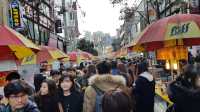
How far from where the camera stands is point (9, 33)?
9.15 metres

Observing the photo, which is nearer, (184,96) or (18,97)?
(18,97)

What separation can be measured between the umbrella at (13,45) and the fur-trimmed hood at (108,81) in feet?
7.44

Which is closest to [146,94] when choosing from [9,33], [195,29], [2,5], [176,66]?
[195,29]

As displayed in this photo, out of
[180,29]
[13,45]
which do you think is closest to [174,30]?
[180,29]

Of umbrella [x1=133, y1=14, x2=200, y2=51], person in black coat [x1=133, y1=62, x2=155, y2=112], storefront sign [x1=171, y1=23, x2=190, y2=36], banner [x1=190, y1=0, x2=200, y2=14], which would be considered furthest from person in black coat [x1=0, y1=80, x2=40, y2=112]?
banner [x1=190, y1=0, x2=200, y2=14]

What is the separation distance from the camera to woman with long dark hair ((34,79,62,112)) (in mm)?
8359

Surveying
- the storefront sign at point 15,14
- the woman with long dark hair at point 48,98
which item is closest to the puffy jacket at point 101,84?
the woman with long dark hair at point 48,98

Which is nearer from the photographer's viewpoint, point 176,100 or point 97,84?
point 176,100

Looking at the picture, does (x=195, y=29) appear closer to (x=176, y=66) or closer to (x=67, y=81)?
(x=176, y=66)

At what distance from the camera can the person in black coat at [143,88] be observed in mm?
9984

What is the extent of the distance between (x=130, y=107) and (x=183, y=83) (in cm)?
133

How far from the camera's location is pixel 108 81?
691 cm

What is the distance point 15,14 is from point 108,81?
60.4 ft

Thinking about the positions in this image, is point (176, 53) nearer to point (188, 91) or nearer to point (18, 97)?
point (188, 91)
